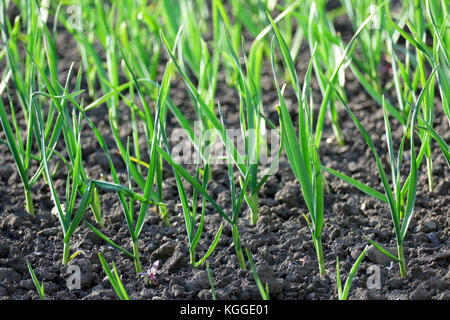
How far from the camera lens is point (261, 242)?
1.55 meters

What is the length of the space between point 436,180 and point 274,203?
17.1 inches

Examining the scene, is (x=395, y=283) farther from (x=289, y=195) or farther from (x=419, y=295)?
(x=289, y=195)

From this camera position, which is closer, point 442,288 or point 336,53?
point 442,288

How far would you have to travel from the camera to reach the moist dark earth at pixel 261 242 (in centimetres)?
139

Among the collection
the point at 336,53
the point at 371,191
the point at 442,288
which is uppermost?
the point at 336,53

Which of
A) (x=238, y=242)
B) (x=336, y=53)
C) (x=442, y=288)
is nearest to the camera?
(x=442, y=288)

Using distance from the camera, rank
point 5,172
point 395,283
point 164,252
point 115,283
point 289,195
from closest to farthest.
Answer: point 115,283, point 395,283, point 164,252, point 289,195, point 5,172

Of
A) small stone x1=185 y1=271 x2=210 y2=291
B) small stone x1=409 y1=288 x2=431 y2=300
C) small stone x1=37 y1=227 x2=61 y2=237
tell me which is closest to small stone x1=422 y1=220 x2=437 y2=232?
small stone x1=409 y1=288 x2=431 y2=300

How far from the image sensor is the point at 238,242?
1.45m

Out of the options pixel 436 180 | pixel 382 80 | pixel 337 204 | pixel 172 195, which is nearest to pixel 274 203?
pixel 337 204

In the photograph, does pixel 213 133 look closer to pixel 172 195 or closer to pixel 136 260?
pixel 172 195

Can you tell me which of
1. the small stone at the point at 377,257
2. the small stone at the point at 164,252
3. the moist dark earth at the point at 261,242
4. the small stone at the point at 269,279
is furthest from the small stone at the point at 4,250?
the small stone at the point at 377,257

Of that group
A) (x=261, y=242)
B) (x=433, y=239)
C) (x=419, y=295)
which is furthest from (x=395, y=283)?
(x=261, y=242)

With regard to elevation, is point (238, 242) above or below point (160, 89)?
below
